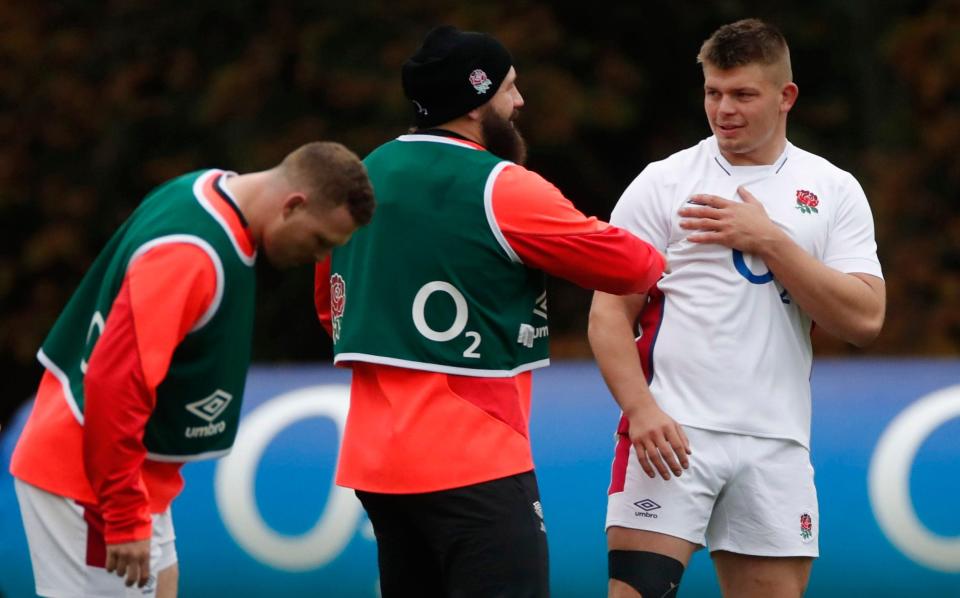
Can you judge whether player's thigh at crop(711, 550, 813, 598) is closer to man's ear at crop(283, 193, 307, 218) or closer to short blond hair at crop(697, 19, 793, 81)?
short blond hair at crop(697, 19, 793, 81)

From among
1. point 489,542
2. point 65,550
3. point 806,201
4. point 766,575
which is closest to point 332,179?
point 489,542

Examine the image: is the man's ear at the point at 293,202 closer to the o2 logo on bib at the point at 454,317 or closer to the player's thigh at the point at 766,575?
the o2 logo on bib at the point at 454,317

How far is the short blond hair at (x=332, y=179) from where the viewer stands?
3639 millimetres

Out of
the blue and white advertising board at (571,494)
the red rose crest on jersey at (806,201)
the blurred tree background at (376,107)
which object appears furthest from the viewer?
the blurred tree background at (376,107)

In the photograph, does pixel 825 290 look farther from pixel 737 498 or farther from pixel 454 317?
pixel 454 317

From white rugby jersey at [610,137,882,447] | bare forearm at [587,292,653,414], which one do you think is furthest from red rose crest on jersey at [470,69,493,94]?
bare forearm at [587,292,653,414]

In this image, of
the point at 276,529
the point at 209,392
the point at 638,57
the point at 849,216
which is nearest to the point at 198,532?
the point at 276,529

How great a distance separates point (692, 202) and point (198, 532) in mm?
3358

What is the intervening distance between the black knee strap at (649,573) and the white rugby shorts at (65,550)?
1256 millimetres

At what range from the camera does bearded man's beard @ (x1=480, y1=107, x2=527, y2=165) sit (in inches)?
160

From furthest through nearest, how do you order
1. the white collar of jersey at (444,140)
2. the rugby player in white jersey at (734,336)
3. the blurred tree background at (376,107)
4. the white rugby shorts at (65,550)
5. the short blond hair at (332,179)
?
the blurred tree background at (376,107)
the rugby player in white jersey at (734,336)
the white collar of jersey at (444,140)
the white rugby shorts at (65,550)
the short blond hair at (332,179)

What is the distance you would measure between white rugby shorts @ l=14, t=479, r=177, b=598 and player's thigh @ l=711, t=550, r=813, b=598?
1.58m

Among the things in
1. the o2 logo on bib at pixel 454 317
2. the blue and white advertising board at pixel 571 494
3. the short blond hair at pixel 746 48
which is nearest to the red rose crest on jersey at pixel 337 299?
the o2 logo on bib at pixel 454 317

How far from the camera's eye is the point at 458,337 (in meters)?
3.85
